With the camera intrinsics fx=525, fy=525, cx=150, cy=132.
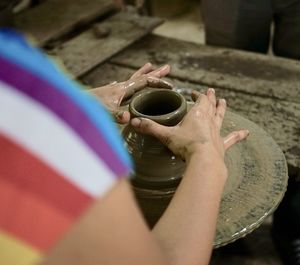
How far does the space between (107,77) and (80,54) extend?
20 centimetres

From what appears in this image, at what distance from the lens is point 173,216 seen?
829 mm

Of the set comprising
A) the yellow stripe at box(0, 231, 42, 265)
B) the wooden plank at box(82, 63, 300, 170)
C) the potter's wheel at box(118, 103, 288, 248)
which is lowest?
the wooden plank at box(82, 63, 300, 170)

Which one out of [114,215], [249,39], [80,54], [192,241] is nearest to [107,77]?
[80,54]

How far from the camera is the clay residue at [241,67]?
1.75 m

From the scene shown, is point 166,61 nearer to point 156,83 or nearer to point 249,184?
point 156,83

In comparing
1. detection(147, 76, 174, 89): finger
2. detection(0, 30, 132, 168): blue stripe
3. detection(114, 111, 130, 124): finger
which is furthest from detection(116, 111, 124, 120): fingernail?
detection(0, 30, 132, 168): blue stripe

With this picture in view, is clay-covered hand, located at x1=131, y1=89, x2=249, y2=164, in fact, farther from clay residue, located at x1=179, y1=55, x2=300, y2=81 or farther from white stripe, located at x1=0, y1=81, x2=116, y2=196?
clay residue, located at x1=179, y1=55, x2=300, y2=81

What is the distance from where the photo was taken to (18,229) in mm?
476

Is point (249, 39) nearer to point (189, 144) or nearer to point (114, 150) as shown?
point (189, 144)

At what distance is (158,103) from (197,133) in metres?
0.18

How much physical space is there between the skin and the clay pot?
5 centimetres

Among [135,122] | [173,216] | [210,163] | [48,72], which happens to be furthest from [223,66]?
[48,72]

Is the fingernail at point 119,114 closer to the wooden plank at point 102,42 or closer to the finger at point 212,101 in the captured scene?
the finger at point 212,101

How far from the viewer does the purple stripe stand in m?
0.48
